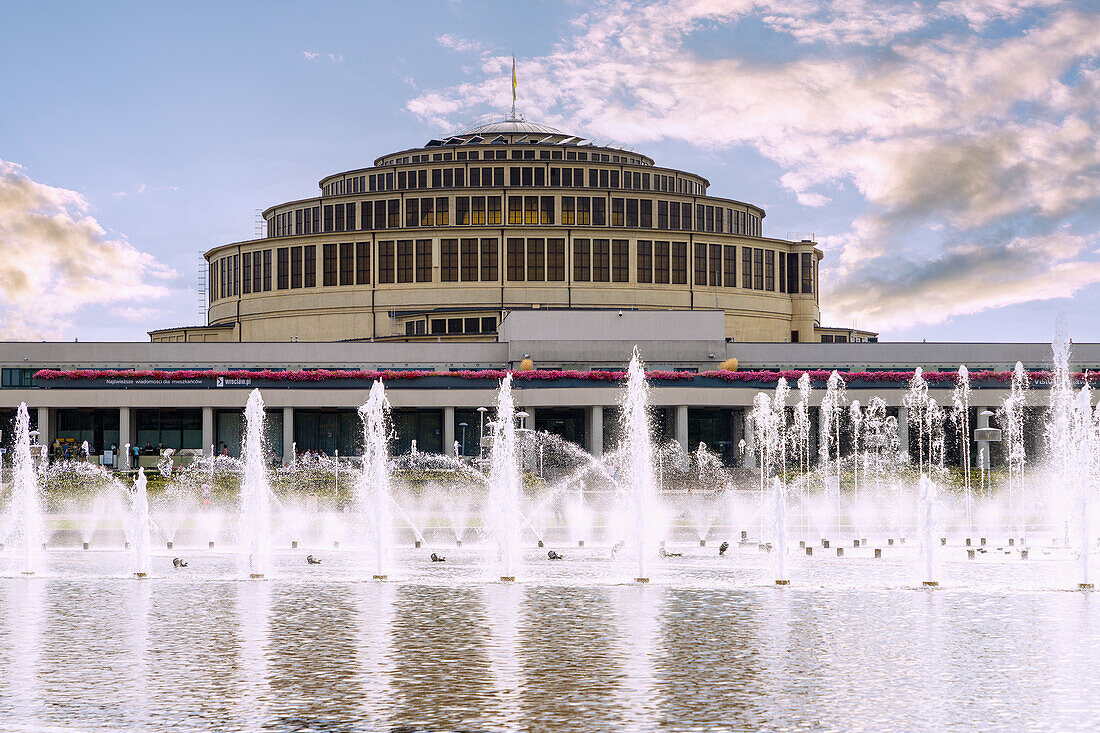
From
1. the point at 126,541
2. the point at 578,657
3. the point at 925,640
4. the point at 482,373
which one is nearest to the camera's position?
the point at 578,657

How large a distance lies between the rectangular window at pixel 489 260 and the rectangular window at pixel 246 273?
18922 mm

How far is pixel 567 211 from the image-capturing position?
3703 inches

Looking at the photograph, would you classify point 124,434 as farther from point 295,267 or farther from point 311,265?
point 295,267

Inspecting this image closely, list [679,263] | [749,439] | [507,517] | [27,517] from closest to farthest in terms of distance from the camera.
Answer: [507,517] < [27,517] < [749,439] < [679,263]

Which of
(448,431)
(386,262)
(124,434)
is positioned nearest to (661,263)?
(386,262)

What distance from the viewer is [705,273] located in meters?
92.1

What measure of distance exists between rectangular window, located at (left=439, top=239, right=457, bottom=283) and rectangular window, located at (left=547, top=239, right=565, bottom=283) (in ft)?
21.7

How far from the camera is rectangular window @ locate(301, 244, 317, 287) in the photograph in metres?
92.1

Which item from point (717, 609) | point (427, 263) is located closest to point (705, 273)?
point (427, 263)

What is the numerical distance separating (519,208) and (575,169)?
6.14 metres

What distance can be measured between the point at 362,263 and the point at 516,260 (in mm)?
11170

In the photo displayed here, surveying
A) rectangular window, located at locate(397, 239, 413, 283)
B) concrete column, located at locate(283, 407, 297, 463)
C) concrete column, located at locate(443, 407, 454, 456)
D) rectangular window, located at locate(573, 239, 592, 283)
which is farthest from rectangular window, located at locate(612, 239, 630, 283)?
concrete column, located at locate(283, 407, 297, 463)

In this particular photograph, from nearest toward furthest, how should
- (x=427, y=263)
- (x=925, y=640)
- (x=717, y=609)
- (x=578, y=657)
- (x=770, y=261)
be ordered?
(x=578, y=657), (x=925, y=640), (x=717, y=609), (x=427, y=263), (x=770, y=261)

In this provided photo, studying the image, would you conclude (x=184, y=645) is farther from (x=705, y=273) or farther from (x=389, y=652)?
(x=705, y=273)
